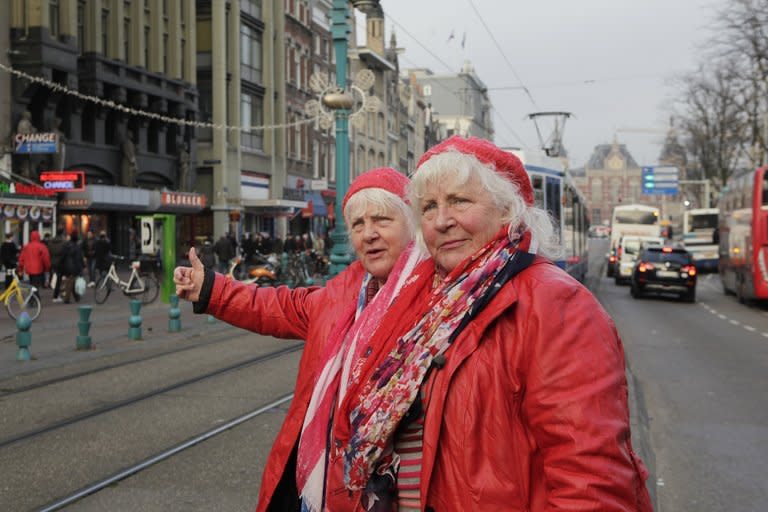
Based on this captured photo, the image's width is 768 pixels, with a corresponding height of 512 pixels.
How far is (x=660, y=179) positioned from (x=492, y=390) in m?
65.8

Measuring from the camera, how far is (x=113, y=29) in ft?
108

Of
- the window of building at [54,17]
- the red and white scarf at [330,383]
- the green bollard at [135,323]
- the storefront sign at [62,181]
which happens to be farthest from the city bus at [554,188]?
the window of building at [54,17]

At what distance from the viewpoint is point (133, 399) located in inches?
329

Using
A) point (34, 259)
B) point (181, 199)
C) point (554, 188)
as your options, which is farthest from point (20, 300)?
point (181, 199)

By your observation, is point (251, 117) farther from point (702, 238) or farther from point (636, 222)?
point (702, 238)

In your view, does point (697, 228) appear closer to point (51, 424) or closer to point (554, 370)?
point (51, 424)

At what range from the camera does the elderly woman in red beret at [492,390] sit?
2.01 meters

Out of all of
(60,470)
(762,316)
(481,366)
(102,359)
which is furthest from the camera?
(762,316)

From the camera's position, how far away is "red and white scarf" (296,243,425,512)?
2666 millimetres

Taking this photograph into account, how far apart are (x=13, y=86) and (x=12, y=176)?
3.46 metres

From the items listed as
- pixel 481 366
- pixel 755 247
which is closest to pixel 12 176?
pixel 755 247

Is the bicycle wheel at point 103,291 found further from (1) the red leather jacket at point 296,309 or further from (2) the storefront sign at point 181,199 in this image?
(1) the red leather jacket at point 296,309

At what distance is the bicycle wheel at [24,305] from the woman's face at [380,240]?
13843mm

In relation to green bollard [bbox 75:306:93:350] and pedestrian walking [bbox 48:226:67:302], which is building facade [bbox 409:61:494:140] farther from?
green bollard [bbox 75:306:93:350]
